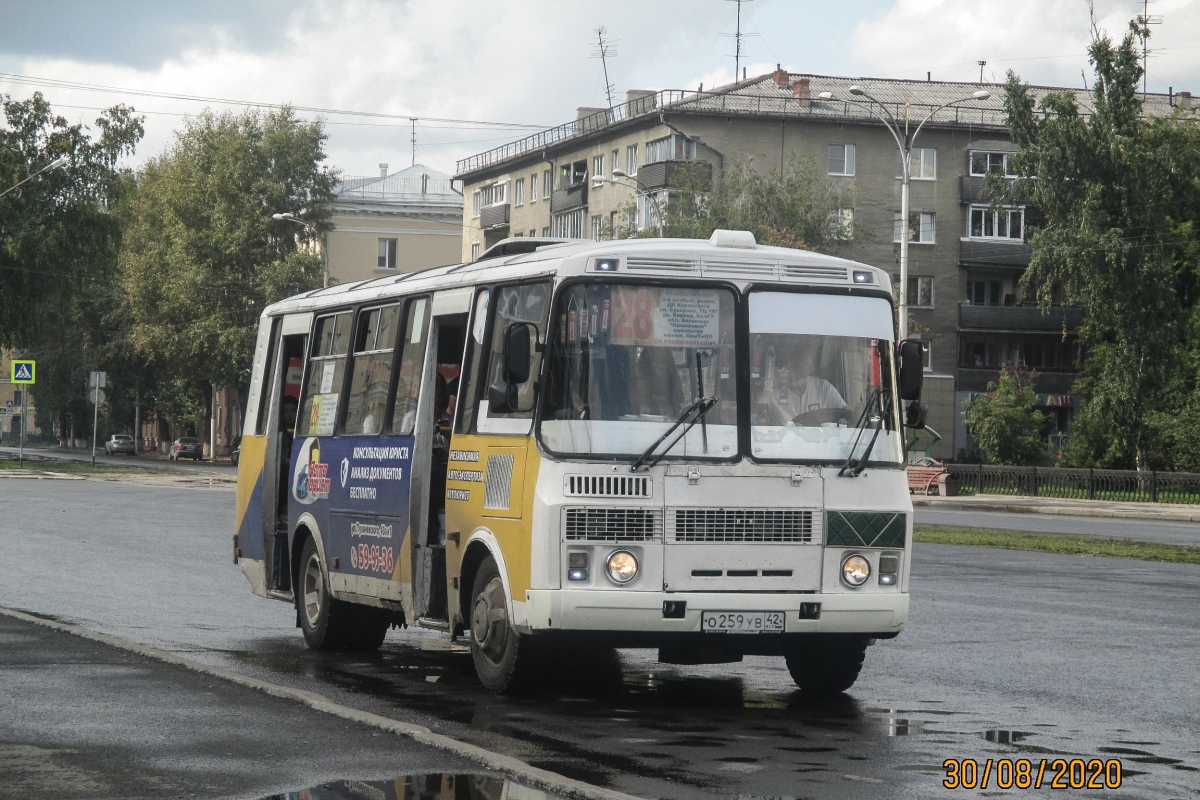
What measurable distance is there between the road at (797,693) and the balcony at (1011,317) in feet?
185

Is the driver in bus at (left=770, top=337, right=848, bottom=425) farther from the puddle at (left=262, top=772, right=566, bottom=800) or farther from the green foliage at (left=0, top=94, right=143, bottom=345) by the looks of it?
the green foliage at (left=0, top=94, right=143, bottom=345)

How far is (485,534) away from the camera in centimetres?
1015

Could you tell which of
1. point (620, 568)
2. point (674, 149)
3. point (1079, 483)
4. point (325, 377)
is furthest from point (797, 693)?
point (674, 149)

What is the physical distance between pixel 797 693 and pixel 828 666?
11.5 inches

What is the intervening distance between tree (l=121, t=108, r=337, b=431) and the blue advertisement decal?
65.3 metres

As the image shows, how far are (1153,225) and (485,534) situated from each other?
181ft

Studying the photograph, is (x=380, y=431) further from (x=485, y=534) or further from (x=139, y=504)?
(x=139, y=504)

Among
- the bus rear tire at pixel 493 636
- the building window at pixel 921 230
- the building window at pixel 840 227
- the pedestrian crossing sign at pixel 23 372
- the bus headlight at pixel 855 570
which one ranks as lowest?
the bus rear tire at pixel 493 636

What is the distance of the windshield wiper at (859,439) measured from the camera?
9.86 metres

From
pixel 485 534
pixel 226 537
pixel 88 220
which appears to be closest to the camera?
pixel 485 534

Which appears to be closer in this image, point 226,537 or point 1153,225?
point 226,537

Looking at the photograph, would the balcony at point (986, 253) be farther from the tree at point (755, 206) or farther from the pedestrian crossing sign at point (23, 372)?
the pedestrian crossing sign at point (23, 372)

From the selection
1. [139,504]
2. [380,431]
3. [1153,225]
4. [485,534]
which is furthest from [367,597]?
[1153,225]
